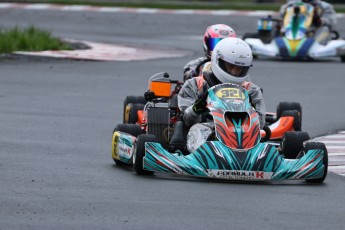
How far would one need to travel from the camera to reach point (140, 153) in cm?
959

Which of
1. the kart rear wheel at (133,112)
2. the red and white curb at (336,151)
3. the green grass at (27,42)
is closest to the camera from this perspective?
the red and white curb at (336,151)

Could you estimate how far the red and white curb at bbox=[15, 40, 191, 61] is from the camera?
2152cm

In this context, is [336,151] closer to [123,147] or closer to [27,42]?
[123,147]

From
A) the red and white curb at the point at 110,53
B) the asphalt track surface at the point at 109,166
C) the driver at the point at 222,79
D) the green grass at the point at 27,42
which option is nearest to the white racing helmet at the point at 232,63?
the driver at the point at 222,79

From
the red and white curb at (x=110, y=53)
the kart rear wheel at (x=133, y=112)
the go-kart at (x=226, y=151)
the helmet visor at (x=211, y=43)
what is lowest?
the red and white curb at (x=110, y=53)

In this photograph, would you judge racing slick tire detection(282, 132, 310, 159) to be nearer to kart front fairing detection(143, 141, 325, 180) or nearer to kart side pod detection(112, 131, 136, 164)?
kart front fairing detection(143, 141, 325, 180)

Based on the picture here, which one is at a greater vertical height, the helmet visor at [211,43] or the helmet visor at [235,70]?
the helmet visor at [235,70]

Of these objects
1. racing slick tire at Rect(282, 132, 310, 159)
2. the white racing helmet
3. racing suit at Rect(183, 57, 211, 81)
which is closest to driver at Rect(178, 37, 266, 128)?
the white racing helmet

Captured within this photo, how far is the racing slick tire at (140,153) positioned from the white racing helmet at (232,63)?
997 millimetres

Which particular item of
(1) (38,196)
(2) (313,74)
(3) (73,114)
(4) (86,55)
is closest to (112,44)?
(4) (86,55)

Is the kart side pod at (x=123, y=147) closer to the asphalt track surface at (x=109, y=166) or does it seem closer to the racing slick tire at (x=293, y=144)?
the asphalt track surface at (x=109, y=166)

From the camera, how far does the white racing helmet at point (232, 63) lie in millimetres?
10312

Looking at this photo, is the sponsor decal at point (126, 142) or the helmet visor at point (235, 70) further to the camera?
the helmet visor at point (235, 70)

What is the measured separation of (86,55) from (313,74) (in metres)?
4.24
